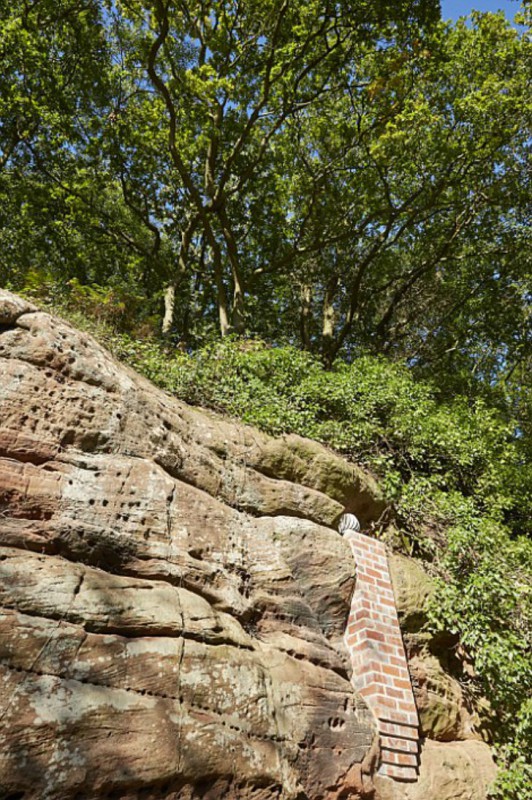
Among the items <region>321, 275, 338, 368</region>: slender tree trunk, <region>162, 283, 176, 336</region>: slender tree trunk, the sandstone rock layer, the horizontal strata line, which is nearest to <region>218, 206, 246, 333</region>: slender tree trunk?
<region>162, 283, 176, 336</region>: slender tree trunk

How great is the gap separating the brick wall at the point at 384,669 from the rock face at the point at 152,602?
150 mm

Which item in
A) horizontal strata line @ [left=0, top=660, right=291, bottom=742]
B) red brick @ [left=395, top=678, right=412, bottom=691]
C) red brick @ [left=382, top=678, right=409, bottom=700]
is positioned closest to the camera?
horizontal strata line @ [left=0, top=660, right=291, bottom=742]

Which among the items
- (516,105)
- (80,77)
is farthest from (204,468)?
(80,77)

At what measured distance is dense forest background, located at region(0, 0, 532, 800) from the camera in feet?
24.2

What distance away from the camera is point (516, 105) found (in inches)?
431

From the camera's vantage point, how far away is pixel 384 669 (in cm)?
460

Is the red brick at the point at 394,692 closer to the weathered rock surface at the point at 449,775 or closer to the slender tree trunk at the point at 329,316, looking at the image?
the weathered rock surface at the point at 449,775

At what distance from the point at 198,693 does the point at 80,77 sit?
1348cm

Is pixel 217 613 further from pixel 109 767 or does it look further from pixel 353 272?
pixel 353 272

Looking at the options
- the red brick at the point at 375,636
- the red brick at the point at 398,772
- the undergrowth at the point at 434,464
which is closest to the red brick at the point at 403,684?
the red brick at the point at 375,636

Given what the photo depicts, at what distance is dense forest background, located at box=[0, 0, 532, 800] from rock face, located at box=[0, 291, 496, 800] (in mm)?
1571

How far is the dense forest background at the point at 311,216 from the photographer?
7.38 metres

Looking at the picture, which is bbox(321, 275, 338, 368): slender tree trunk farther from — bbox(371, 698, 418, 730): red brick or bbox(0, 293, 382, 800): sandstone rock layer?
bbox(371, 698, 418, 730): red brick

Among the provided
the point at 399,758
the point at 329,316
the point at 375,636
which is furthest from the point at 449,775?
the point at 329,316
